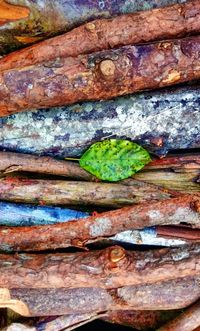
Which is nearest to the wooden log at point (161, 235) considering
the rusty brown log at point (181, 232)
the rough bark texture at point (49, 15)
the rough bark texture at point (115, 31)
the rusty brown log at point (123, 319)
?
the rusty brown log at point (181, 232)

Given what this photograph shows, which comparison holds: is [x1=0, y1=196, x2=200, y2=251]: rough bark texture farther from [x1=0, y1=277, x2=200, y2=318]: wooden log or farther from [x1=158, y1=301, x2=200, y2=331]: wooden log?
[x1=158, y1=301, x2=200, y2=331]: wooden log

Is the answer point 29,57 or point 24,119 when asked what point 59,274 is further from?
point 29,57

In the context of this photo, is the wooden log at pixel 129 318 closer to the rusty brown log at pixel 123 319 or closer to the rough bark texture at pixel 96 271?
the rusty brown log at pixel 123 319

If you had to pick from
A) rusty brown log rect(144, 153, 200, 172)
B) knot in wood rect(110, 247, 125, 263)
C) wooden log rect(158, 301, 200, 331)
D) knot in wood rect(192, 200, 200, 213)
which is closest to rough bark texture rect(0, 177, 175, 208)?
rusty brown log rect(144, 153, 200, 172)

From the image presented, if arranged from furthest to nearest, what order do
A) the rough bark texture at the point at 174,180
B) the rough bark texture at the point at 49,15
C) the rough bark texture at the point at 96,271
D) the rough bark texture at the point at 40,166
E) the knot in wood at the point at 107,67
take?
the rough bark texture at the point at 174,180 < the rough bark texture at the point at 40,166 < the rough bark texture at the point at 49,15 < the rough bark texture at the point at 96,271 < the knot in wood at the point at 107,67

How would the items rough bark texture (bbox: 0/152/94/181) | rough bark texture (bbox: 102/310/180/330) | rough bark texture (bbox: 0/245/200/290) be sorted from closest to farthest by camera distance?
A: rough bark texture (bbox: 0/245/200/290) < rough bark texture (bbox: 0/152/94/181) < rough bark texture (bbox: 102/310/180/330)

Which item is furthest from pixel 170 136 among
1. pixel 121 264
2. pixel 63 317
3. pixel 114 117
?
pixel 63 317
